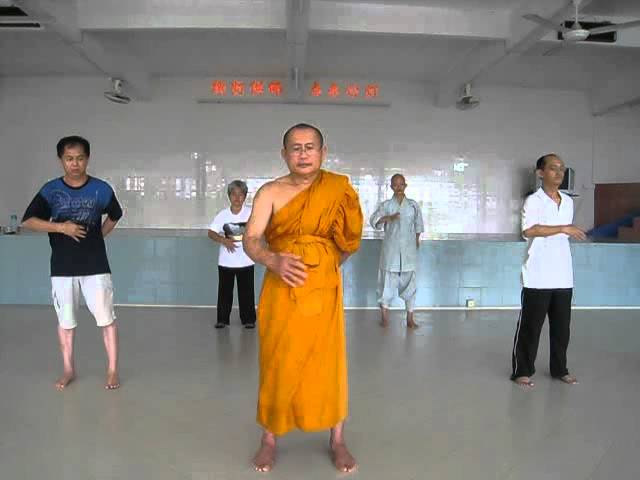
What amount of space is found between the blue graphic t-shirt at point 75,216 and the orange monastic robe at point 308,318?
1.45m

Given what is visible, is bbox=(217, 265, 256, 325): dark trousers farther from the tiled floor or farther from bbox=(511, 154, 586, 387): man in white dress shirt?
bbox=(511, 154, 586, 387): man in white dress shirt

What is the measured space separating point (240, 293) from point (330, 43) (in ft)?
12.0

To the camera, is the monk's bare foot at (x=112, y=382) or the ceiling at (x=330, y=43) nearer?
the monk's bare foot at (x=112, y=382)

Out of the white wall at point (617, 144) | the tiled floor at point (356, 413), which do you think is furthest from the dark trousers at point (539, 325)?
the white wall at point (617, 144)

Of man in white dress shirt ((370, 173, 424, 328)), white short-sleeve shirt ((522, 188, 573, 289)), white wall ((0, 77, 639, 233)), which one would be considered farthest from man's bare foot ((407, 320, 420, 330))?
white wall ((0, 77, 639, 233))

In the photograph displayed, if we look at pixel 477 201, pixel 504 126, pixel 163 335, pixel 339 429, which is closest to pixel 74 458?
pixel 339 429

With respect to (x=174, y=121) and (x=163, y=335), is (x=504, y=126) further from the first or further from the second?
(x=163, y=335)

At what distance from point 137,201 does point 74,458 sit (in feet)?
20.8

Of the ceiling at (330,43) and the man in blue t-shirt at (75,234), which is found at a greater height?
the ceiling at (330,43)

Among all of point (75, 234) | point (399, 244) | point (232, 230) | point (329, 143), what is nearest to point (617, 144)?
point (329, 143)

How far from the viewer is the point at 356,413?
2.79m

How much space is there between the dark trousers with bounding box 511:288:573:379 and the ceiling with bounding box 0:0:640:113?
3.20 metres

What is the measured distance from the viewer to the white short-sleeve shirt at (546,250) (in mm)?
3215

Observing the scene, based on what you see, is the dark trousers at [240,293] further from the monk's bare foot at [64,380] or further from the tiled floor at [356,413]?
the monk's bare foot at [64,380]
